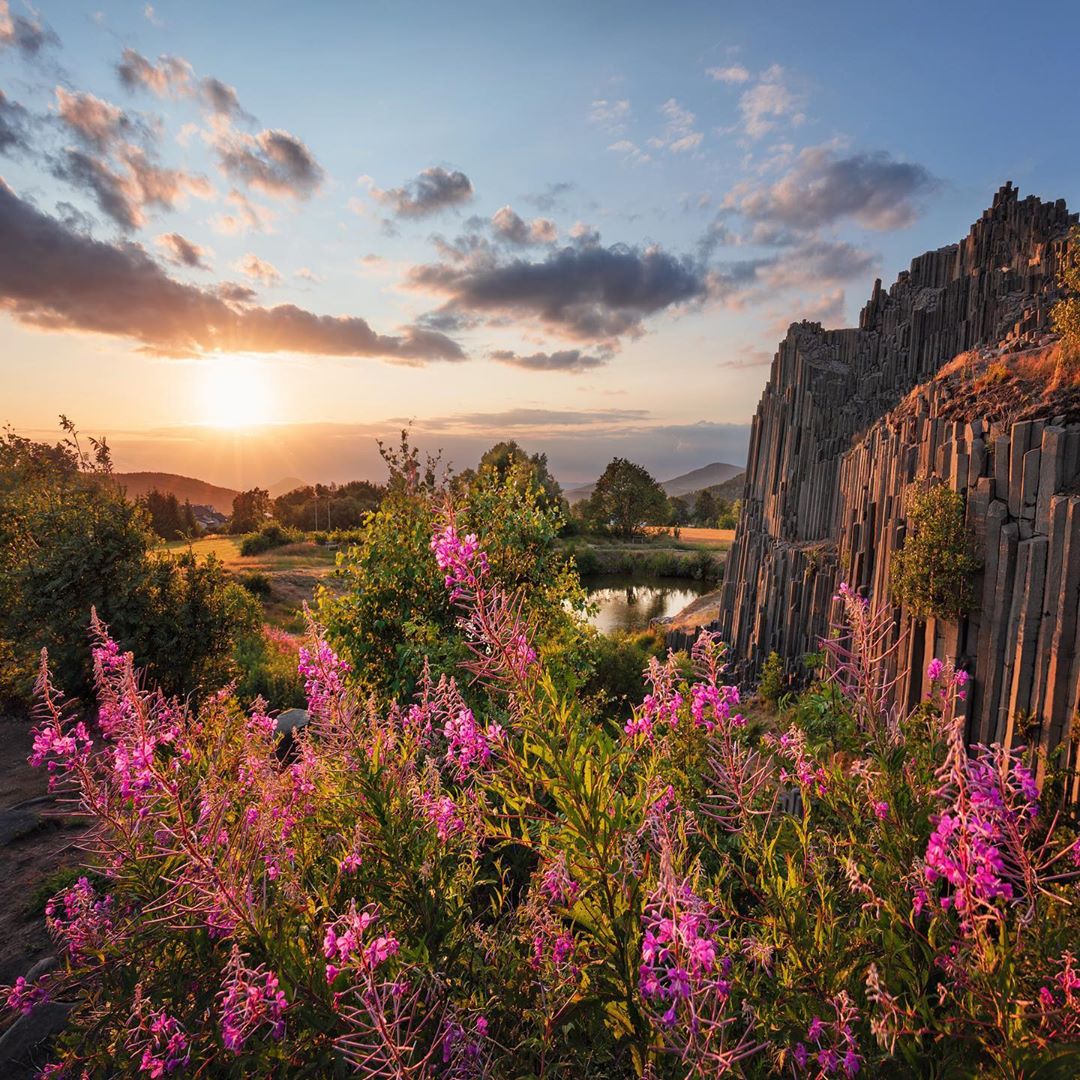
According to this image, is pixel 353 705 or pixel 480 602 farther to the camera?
pixel 353 705

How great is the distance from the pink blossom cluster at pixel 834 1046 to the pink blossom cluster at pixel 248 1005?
1.73 metres

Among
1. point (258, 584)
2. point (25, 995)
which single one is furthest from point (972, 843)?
point (258, 584)

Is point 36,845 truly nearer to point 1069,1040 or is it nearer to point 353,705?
point 353,705

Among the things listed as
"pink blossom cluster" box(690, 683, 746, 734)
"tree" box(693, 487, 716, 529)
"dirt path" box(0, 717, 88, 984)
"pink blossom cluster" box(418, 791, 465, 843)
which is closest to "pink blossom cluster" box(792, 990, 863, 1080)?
"pink blossom cluster" box(690, 683, 746, 734)

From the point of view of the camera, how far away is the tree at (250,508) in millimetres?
68562

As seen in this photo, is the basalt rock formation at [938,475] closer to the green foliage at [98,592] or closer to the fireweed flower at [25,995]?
the fireweed flower at [25,995]

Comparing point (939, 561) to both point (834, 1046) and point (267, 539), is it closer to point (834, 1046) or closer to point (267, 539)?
point (834, 1046)

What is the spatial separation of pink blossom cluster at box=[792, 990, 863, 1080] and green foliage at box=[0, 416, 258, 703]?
1148cm

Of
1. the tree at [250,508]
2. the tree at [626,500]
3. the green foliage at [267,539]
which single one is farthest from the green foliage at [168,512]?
the tree at [626,500]

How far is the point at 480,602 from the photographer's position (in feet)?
8.16

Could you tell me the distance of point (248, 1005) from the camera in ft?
6.83

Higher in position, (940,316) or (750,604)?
(940,316)

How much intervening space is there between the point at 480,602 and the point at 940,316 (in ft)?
85.1

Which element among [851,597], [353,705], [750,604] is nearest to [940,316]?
[750,604]
